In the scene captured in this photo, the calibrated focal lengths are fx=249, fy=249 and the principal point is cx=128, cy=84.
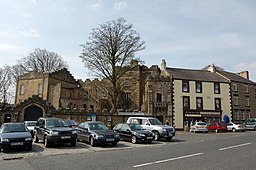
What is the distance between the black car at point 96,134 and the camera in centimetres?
1594

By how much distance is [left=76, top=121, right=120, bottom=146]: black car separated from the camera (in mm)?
15938

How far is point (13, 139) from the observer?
1326 cm

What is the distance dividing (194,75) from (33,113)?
1102 inches

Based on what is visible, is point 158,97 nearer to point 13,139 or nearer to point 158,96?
point 158,96

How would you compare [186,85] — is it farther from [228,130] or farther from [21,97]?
[21,97]

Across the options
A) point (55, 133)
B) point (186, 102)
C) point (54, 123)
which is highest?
point (186, 102)

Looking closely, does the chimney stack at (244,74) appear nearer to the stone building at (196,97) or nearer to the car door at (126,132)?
the stone building at (196,97)

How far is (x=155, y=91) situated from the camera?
41.0m

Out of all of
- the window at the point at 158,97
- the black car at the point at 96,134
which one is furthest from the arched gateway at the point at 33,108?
the window at the point at 158,97

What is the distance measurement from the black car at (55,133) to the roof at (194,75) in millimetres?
28629

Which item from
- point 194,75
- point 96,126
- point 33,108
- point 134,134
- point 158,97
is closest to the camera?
point 96,126

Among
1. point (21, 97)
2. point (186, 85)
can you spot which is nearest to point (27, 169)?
point (186, 85)

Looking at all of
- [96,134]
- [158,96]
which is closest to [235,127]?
[158,96]

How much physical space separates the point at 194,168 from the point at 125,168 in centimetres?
237
